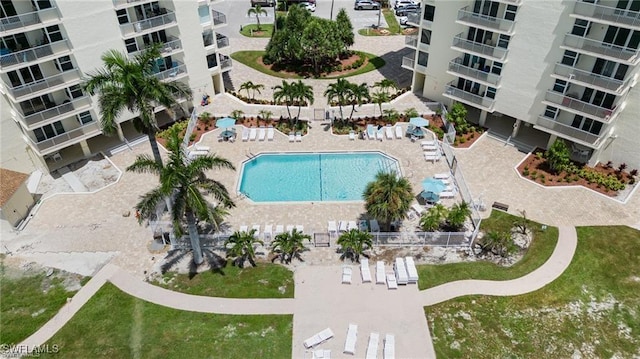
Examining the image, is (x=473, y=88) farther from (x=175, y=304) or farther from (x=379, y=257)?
(x=175, y=304)

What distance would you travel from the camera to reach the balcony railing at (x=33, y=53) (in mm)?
31844

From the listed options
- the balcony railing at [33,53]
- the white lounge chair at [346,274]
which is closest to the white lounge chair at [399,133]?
the white lounge chair at [346,274]

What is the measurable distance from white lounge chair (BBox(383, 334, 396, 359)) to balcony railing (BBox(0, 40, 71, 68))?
32.5m

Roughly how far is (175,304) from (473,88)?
33517 millimetres

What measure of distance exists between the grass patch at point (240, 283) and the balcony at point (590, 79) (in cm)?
2741

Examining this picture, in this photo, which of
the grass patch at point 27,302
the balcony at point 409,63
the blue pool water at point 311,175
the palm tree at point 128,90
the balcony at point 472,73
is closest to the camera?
the grass patch at point 27,302

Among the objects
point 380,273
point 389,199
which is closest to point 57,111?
point 389,199

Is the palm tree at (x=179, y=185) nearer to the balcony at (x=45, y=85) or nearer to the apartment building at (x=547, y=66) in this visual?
the balcony at (x=45, y=85)

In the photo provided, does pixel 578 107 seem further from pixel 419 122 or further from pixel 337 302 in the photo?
pixel 337 302

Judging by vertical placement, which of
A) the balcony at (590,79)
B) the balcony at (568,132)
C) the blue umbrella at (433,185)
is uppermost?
the balcony at (590,79)

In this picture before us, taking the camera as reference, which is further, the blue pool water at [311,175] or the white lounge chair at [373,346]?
the blue pool water at [311,175]

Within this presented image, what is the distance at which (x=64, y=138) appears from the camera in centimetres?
3706

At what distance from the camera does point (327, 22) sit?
53031mm

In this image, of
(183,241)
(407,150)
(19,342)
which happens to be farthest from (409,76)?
(19,342)
